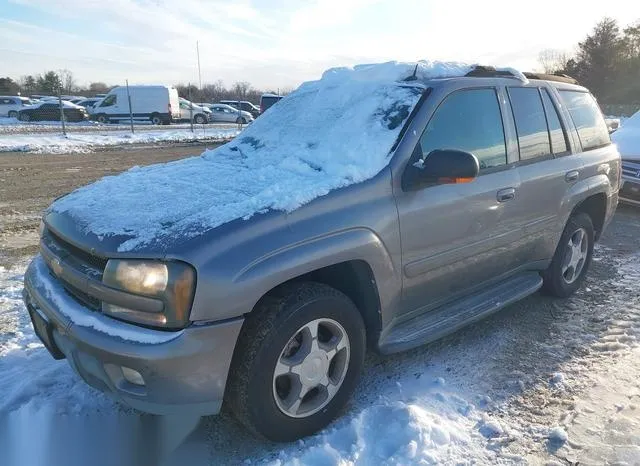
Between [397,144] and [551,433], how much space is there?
1.73 m

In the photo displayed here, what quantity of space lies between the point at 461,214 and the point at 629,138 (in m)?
6.49

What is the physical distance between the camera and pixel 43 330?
269cm

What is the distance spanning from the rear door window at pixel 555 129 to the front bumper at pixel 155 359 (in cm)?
301

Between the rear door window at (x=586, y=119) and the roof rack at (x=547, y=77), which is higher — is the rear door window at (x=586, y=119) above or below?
below

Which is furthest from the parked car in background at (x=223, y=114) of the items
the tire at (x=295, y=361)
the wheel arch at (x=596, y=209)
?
the tire at (x=295, y=361)

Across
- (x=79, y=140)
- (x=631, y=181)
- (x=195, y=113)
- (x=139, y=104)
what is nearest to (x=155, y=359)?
(x=631, y=181)

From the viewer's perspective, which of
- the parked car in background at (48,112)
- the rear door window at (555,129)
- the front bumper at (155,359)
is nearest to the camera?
the front bumper at (155,359)

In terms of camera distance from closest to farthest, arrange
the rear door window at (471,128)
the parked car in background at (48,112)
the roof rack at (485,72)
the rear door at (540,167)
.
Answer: the rear door window at (471,128) → the roof rack at (485,72) → the rear door at (540,167) → the parked car in background at (48,112)

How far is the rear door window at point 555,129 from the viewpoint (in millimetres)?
4102

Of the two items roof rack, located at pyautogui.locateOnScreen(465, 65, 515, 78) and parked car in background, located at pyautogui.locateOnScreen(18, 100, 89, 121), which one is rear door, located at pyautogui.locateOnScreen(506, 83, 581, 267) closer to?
roof rack, located at pyautogui.locateOnScreen(465, 65, 515, 78)

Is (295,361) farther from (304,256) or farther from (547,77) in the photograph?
(547,77)

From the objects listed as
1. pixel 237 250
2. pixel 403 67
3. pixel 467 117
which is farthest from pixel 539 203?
pixel 237 250

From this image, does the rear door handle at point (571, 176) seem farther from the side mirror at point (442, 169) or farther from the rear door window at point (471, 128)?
the side mirror at point (442, 169)

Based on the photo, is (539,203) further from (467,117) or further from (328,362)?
(328,362)
